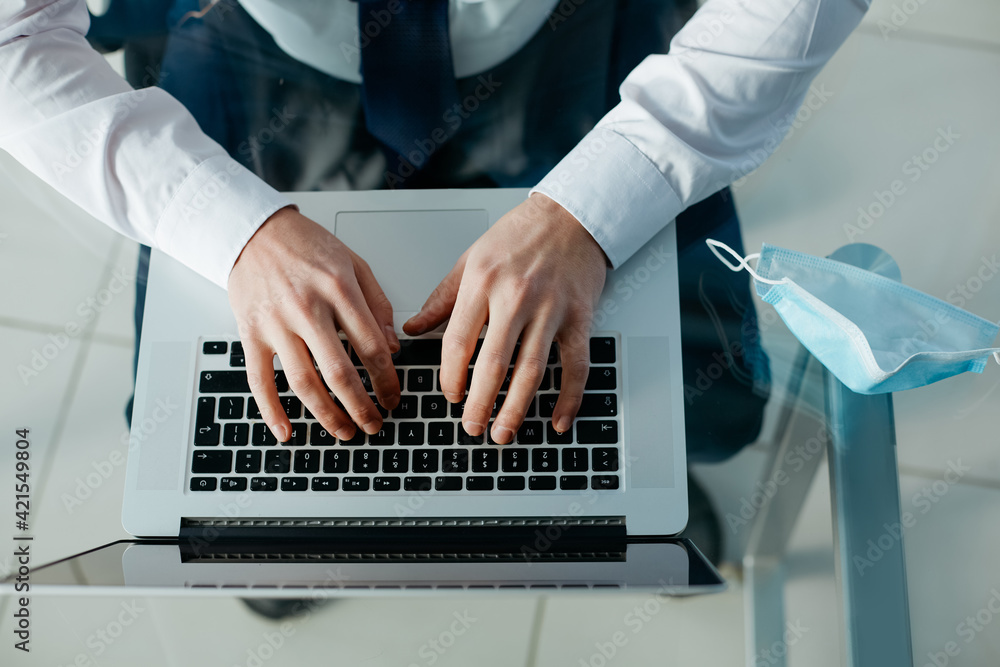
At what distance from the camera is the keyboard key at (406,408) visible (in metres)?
0.60

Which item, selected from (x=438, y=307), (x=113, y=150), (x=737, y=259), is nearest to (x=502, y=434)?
(x=438, y=307)

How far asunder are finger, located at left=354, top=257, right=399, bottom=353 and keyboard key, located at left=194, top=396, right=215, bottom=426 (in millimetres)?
178

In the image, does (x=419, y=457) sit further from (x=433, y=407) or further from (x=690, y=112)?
(x=690, y=112)

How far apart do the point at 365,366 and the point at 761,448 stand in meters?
0.41

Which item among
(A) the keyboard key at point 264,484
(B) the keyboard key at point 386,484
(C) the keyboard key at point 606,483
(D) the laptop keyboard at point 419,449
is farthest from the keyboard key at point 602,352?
(A) the keyboard key at point 264,484

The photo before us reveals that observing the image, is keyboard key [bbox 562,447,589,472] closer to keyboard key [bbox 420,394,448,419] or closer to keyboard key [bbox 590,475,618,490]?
keyboard key [bbox 590,475,618,490]

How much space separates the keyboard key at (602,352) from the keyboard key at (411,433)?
0.18 m

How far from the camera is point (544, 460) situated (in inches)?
23.1

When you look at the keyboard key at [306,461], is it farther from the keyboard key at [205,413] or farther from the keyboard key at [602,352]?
the keyboard key at [602,352]

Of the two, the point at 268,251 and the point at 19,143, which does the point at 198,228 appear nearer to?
the point at 268,251

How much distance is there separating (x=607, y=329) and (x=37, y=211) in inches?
27.7

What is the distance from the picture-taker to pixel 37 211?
0.78m

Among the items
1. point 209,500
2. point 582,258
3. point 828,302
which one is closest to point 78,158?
point 209,500

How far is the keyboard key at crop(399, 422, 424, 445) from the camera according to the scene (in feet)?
1.94
